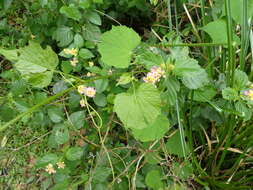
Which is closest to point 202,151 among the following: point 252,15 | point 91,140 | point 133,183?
point 133,183

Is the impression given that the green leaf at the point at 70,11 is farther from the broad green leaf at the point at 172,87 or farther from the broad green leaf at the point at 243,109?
the broad green leaf at the point at 243,109

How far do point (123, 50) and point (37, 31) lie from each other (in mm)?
702

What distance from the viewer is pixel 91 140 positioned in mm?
1084

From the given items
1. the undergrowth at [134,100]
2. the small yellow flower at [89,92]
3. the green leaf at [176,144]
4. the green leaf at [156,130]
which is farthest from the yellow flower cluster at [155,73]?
the green leaf at [176,144]

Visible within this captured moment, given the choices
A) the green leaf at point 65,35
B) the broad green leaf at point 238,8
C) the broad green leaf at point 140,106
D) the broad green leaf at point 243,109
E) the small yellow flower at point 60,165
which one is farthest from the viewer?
the green leaf at point 65,35

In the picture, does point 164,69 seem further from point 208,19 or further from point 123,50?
point 208,19

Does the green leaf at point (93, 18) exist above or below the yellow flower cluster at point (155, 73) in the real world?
above

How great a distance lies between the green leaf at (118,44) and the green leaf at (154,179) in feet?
1.45

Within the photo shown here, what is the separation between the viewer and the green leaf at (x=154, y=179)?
0.97 metres

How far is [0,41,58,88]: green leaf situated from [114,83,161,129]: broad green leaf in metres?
0.19

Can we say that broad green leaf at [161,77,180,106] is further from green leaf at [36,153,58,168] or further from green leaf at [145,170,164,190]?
green leaf at [36,153,58,168]

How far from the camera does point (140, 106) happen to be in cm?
67

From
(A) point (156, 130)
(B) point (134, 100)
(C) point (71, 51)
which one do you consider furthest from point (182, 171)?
(C) point (71, 51)

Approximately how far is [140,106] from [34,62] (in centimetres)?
28
